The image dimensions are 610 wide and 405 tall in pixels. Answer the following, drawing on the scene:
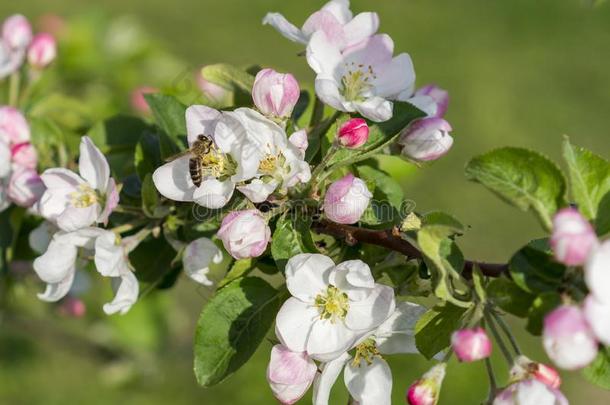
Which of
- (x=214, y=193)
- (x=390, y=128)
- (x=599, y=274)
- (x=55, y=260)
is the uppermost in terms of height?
(x=599, y=274)

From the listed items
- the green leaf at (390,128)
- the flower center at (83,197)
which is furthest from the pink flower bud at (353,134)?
the flower center at (83,197)

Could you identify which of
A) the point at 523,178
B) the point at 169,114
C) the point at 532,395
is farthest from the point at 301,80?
the point at 532,395

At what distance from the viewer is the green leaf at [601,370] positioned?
124 centimetres

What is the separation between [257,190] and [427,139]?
1.11 ft

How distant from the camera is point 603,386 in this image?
124 centimetres

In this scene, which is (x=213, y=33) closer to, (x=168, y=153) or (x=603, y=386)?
(x=168, y=153)

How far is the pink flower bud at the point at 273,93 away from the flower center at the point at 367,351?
408 mm

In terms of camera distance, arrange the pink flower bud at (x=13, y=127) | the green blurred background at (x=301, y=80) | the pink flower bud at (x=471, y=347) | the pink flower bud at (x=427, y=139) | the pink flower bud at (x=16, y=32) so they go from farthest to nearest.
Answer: the green blurred background at (x=301, y=80) → the pink flower bud at (x=16, y=32) → the pink flower bud at (x=13, y=127) → the pink flower bud at (x=427, y=139) → the pink flower bud at (x=471, y=347)

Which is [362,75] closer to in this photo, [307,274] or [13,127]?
[307,274]

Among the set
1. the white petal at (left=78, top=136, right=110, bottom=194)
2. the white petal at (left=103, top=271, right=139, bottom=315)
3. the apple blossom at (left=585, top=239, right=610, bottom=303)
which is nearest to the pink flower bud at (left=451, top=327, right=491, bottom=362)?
the apple blossom at (left=585, top=239, right=610, bottom=303)

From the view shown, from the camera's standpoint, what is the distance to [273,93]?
1.40 metres

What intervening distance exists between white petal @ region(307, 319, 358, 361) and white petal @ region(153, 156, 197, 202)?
1.00 ft

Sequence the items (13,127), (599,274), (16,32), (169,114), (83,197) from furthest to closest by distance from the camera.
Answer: (16,32)
(13,127)
(169,114)
(83,197)
(599,274)

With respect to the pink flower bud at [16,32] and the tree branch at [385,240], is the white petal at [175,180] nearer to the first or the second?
the tree branch at [385,240]
